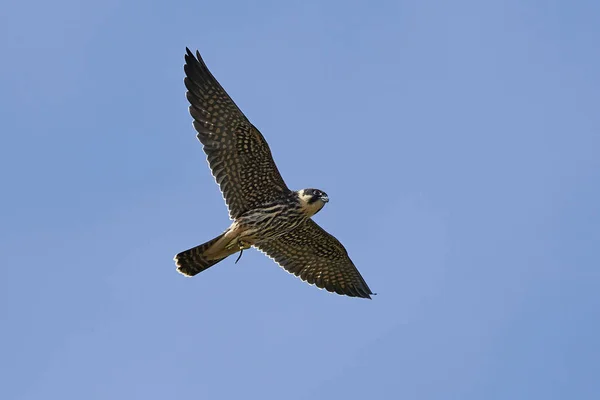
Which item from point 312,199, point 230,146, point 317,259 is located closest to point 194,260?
point 230,146

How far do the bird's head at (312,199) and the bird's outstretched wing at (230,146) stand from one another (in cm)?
48

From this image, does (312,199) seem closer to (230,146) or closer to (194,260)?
(230,146)

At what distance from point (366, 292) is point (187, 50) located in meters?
5.34

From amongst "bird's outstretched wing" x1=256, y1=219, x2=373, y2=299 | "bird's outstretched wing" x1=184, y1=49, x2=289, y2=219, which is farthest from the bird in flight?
"bird's outstretched wing" x1=256, y1=219, x2=373, y2=299

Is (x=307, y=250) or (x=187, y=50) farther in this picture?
(x=307, y=250)

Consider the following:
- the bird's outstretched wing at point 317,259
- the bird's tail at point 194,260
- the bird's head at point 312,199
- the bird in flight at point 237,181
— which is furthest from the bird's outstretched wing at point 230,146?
the bird's outstretched wing at point 317,259

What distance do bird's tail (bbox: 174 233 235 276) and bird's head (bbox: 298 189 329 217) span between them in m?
1.49

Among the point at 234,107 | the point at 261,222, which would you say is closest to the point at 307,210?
the point at 261,222

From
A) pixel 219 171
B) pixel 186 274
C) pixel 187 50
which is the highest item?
pixel 187 50

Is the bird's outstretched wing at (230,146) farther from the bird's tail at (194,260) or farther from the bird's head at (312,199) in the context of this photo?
the bird's tail at (194,260)

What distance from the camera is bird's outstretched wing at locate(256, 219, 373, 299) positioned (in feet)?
70.4

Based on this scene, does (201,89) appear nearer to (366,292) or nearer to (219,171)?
(219,171)

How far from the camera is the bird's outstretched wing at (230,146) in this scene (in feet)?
65.1

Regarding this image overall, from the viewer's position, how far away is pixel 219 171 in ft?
66.1
